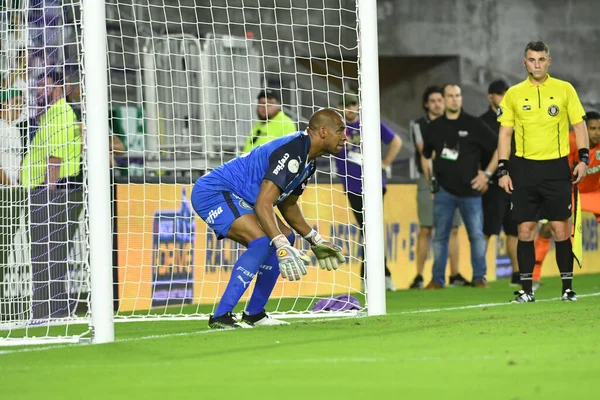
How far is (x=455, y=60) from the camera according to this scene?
85.6ft

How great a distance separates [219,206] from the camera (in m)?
7.93

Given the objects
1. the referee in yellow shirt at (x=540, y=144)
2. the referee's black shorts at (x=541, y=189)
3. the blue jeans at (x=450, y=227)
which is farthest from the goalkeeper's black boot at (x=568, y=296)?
the blue jeans at (x=450, y=227)

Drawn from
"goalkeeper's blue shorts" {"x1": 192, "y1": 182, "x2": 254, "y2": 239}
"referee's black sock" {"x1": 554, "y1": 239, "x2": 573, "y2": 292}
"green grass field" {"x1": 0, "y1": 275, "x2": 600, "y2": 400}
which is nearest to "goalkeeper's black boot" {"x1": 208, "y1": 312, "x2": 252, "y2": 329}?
"green grass field" {"x1": 0, "y1": 275, "x2": 600, "y2": 400}

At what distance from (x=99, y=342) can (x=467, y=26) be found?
20.6 meters

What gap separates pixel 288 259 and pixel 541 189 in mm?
2950

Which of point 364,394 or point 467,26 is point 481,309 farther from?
point 467,26

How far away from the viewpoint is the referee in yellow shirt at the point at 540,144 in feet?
31.1

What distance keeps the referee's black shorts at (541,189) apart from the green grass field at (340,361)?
1.32 metres

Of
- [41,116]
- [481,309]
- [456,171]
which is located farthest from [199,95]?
[481,309]

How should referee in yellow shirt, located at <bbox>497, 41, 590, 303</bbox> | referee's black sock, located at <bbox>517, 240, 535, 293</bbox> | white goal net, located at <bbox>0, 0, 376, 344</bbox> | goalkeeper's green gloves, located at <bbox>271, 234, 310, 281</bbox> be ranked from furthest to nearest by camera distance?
1. referee's black sock, located at <bbox>517, 240, 535, 293</bbox>
2. referee in yellow shirt, located at <bbox>497, 41, 590, 303</bbox>
3. white goal net, located at <bbox>0, 0, 376, 344</bbox>
4. goalkeeper's green gloves, located at <bbox>271, 234, 310, 281</bbox>

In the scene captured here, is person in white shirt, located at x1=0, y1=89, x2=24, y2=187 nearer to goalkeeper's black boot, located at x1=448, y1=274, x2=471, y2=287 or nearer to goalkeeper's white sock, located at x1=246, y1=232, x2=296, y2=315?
goalkeeper's white sock, located at x1=246, y1=232, x2=296, y2=315

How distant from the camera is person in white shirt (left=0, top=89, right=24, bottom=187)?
917 centimetres

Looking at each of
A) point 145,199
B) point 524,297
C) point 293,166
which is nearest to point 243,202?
point 293,166

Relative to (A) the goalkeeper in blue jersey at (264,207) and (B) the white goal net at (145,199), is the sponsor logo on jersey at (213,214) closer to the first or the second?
(A) the goalkeeper in blue jersey at (264,207)
